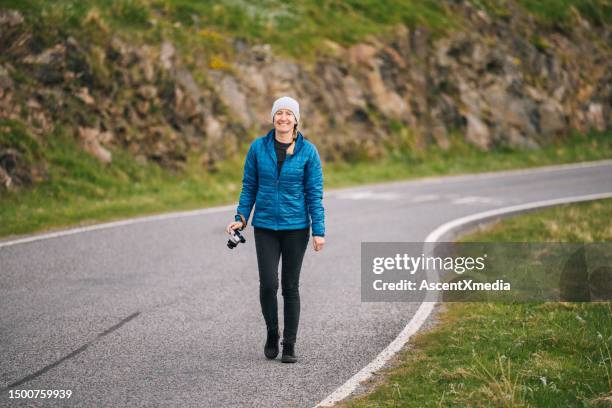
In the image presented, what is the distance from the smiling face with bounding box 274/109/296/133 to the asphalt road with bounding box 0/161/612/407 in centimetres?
196

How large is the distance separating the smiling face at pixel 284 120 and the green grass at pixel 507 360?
7.02 ft

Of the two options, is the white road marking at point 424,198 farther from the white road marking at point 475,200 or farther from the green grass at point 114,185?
the green grass at point 114,185

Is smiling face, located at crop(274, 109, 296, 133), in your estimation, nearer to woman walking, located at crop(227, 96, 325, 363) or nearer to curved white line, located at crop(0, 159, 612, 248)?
woman walking, located at crop(227, 96, 325, 363)

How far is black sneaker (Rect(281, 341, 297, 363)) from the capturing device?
6.10 m

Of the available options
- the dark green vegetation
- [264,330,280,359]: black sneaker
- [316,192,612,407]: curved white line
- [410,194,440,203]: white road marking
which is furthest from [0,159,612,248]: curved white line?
the dark green vegetation

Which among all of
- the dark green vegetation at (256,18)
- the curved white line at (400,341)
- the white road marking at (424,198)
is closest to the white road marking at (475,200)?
the white road marking at (424,198)

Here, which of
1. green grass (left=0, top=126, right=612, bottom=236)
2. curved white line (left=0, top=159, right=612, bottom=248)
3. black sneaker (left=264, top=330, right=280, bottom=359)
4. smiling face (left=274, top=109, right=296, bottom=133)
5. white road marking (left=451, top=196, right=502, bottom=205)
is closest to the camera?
smiling face (left=274, top=109, right=296, bottom=133)

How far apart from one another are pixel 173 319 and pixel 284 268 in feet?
5.58

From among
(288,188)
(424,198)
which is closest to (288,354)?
(288,188)

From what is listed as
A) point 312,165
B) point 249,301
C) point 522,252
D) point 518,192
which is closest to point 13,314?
point 249,301

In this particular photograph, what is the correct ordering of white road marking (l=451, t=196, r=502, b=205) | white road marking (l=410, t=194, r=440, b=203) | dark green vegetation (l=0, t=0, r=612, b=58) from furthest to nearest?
dark green vegetation (l=0, t=0, r=612, b=58), white road marking (l=410, t=194, r=440, b=203), white road marking (l=451, t=196, r=502, b=205)

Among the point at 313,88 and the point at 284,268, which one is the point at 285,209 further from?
the point at 313,88

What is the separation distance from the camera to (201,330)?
697 cm

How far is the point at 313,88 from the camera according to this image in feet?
81.6
